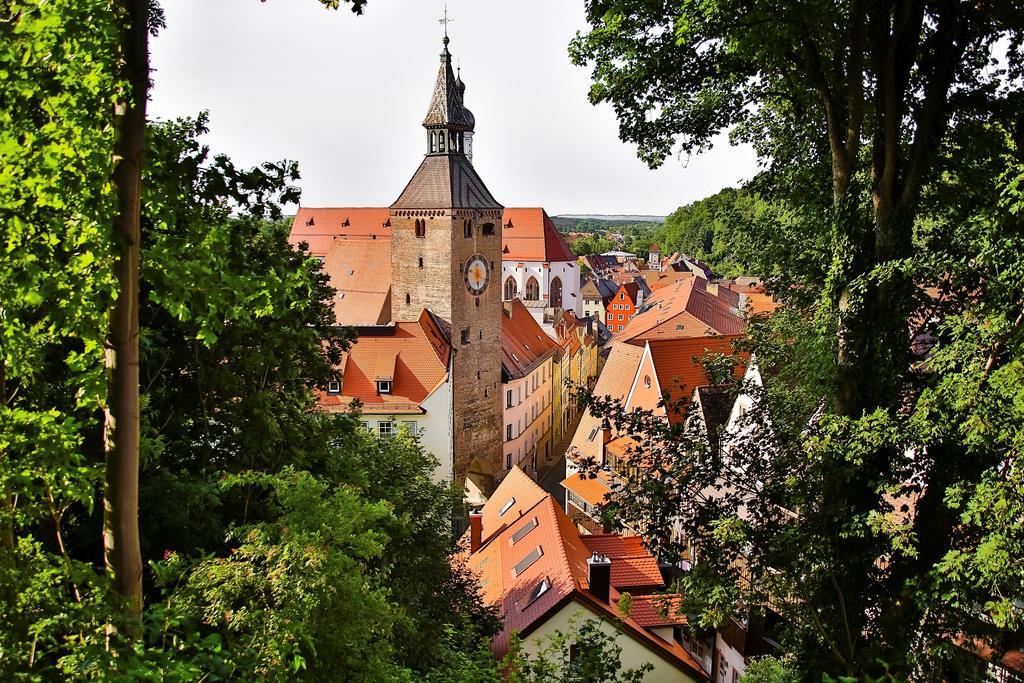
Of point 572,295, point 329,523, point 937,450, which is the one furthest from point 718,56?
point 572,295

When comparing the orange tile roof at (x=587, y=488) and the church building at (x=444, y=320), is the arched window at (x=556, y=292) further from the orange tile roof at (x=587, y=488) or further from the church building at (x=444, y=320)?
the orange tile roof at (x=587, y=488)

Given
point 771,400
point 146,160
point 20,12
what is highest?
point 20,12

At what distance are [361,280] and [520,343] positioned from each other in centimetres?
890

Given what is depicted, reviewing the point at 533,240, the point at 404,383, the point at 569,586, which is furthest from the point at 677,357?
the point at 533,240

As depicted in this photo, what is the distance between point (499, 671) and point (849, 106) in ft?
Result: 26.3

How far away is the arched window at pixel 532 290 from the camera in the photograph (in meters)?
76.9

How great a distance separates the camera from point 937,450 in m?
7.99

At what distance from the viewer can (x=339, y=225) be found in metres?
72.1

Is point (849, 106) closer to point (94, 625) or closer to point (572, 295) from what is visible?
point (94, 625)

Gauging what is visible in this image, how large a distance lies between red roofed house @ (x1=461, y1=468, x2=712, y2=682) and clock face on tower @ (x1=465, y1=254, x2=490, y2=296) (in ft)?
46.5

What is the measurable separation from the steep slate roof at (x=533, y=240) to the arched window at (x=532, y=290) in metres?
1.98

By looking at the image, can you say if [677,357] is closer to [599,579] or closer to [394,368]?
[599,579]

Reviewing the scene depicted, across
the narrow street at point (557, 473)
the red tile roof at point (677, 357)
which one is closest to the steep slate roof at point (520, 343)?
the narrow street at point (557, 473)

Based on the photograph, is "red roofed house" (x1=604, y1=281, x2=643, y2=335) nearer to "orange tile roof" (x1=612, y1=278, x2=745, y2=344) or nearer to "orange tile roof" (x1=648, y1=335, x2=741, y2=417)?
"orange tile roof" (x1=612, y1=278, x2=745, y2=344)
